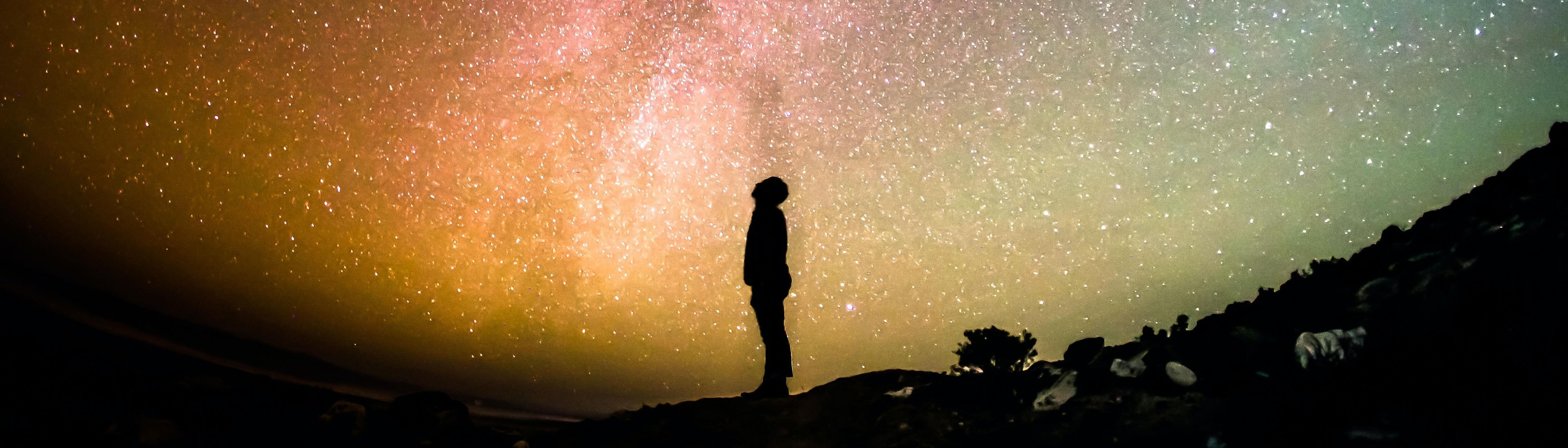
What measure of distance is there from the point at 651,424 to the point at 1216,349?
3352 mm

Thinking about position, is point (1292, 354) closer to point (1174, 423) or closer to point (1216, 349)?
point (1216, 349)

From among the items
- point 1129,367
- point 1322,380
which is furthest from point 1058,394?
point 1322,380

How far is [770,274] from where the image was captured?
4.93 metres

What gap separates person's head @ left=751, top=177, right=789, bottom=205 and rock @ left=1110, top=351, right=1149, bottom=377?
7.90 feet

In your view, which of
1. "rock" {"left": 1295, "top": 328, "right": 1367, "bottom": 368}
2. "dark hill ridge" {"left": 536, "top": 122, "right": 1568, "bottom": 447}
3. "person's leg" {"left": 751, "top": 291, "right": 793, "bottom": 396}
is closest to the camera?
"dark hill ridge" {"left": 536, "top": 122, "right": 1568, "bottom": 447}

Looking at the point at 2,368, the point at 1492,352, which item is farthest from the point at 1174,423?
the point at 2,368

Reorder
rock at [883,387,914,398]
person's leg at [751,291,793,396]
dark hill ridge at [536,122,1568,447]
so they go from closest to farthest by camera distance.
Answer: dark hill ridge at [536,122,1568,447] < rock at [883,387,914,398] < person's leg at [751,291,793,396]

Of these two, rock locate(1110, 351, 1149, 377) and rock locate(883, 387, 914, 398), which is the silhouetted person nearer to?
rock locate(883, 387, 914, 398)

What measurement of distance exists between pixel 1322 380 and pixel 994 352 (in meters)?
1.62

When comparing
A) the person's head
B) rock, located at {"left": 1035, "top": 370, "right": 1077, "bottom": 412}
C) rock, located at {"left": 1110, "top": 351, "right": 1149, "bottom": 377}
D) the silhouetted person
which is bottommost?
rock, located at {"left": 1035, "top": 370, "right": 1077, "bottom": 412}

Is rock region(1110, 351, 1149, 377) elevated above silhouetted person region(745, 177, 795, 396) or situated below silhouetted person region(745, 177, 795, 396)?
below

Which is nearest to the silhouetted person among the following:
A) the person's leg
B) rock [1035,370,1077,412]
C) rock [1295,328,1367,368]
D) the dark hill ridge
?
the person's leg

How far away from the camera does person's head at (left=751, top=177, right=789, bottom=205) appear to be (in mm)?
4957

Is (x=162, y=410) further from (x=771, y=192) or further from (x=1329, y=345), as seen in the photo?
(x=1329, y=345)
